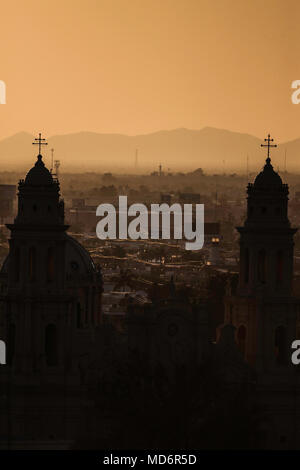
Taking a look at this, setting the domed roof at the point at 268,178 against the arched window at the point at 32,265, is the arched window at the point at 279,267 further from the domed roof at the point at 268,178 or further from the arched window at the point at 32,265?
the arched window at the point at 32,265

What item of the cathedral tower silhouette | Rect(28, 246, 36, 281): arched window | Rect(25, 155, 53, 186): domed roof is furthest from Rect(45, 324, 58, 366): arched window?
Rect(25, 155, 53, 186): domed roof

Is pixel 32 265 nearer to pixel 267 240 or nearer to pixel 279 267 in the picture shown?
pixel 267 240

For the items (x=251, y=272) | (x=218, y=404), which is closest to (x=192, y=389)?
(x=218, y=404)

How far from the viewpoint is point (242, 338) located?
94.5m

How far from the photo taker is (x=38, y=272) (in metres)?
92.5

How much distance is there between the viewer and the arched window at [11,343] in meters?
93.1

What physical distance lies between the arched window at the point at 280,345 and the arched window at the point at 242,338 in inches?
54.0

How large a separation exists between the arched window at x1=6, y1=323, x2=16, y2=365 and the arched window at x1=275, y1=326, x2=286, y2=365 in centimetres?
1121

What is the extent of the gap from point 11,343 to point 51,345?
171cm

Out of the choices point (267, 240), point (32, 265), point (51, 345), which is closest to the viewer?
point (32, 265)

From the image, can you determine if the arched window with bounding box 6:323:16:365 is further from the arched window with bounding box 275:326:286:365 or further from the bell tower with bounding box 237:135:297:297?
the arched window with bounding box 275:326:286:365

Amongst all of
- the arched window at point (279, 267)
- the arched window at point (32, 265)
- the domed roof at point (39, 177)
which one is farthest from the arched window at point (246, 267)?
the arched window at point (32, 265)

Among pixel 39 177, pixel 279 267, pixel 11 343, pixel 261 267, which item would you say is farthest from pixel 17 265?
pixel 279 267

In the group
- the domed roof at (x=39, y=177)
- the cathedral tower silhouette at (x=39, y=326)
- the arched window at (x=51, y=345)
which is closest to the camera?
the cathedral tower silhouette at (x=39, y=326)
